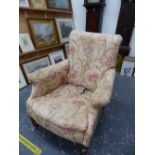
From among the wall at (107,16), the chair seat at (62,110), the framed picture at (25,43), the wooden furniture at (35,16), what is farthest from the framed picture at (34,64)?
the wall at (107,16)

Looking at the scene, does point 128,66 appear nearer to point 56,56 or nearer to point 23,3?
point 56,56

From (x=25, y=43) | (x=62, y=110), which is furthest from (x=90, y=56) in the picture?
(x=25, y=43)

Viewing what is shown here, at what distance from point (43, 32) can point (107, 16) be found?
1.10 meters

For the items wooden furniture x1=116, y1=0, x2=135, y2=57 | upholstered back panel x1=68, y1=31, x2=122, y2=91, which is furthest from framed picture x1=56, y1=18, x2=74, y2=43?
upholstered back panel x1=68, y1=31, x2=122, y2=91

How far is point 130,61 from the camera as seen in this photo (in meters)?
2.23

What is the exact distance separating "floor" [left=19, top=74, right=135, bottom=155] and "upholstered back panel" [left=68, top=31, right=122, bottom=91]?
46 centimetres

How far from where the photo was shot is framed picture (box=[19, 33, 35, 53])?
1.80m

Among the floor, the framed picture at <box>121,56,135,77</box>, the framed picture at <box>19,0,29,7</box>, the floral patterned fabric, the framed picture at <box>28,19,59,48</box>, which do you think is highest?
the framed picture at <box>19,0,29,7</box>

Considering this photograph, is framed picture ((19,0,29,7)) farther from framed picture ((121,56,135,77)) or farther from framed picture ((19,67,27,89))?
framed picture ((121,56,135,77))

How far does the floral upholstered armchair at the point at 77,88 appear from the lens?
0.93 meters
